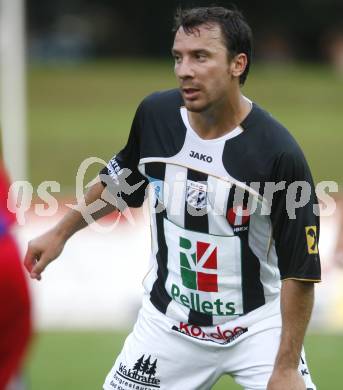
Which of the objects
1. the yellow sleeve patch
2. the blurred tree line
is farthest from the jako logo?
the blurred tree line

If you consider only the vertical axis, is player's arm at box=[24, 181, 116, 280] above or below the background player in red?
below

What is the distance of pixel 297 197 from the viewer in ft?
16.4

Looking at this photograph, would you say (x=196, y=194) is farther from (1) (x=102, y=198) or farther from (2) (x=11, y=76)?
(2) (x=11, y=76)

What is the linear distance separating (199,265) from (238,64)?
38.4 inches

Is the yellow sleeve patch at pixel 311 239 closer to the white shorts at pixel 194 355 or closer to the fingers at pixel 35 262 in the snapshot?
the white shorts at pixel 194 355

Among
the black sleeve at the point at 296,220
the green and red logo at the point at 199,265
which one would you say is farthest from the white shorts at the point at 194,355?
the black sleeve at the point at 296,220

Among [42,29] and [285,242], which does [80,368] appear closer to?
[285,242]

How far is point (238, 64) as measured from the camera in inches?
207

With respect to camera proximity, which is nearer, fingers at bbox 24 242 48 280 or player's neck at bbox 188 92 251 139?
player's neck at bbox 188 92 251 139

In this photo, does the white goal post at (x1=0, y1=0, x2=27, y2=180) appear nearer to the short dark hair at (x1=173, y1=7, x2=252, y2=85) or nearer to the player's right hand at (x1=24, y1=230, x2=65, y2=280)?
the player's right hand at (x1=24, y1=230, x2=65, y2=280)

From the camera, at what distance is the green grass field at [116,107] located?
992 inches

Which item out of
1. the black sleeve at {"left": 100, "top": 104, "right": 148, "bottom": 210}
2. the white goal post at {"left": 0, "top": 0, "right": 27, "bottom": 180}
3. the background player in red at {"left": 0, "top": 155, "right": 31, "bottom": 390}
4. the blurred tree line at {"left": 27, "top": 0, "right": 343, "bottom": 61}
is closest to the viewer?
the background player in red at {"left": 0, "top": 155, "right": 31, "bottom": 390}

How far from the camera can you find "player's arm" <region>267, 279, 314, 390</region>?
5012mm

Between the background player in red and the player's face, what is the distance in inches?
61.4
